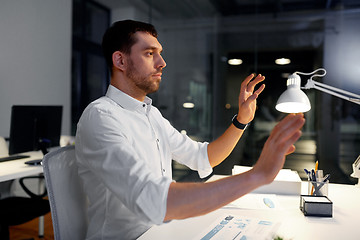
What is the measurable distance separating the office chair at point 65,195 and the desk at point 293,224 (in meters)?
0.32

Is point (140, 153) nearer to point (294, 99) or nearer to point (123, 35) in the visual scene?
point (123, 35)

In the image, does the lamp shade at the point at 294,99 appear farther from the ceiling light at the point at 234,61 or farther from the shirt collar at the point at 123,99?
the ceiling light at the point at 234,61

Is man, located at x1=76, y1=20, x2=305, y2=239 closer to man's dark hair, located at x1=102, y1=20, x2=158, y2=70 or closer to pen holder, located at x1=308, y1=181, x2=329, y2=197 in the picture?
man's dark hair, located at x1=102, y1=20, x2=158, y2=70

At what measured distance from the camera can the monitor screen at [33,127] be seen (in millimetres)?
2553

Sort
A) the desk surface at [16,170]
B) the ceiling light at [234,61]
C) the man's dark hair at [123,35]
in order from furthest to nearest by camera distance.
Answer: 1. the ceiling light at [234,61]
2. the desk surface at [16,170]
3. the man's dark hair at [123,35]

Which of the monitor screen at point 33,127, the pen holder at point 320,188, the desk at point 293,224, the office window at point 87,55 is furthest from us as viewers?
the office window at point 87,55

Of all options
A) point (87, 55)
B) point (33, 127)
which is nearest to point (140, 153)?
Answer: point (33, 127)

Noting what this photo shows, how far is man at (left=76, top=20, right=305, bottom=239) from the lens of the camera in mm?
905

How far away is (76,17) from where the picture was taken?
15.8 ft

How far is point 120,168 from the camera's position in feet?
3.24

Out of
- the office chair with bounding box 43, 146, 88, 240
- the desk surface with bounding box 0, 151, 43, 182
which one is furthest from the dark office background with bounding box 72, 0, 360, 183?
the office chair with bounding box 43, 146, 88, 240

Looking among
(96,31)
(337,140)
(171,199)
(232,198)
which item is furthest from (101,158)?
(96,31)

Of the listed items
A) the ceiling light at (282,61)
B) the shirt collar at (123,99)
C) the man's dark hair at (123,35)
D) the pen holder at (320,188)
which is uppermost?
the ceiling light at (282,61)

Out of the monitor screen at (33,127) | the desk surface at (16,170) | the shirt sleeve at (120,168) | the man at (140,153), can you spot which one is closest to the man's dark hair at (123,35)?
the man at (140,153)
